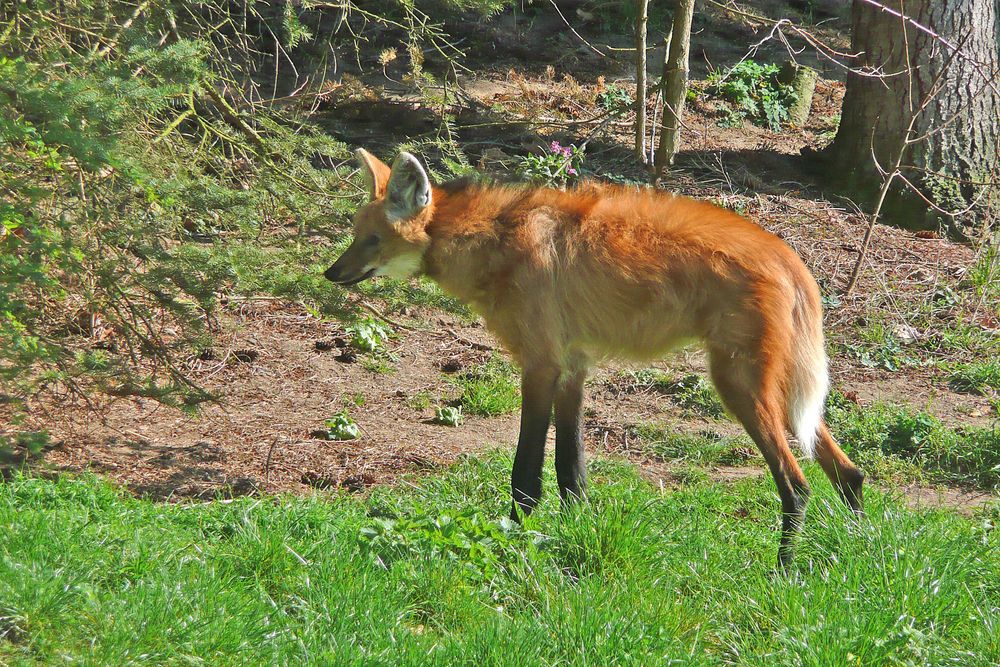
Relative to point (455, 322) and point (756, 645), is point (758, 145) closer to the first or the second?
point (455, 322)

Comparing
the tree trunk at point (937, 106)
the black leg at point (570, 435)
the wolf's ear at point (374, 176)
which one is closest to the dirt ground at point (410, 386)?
the tree trunk at point (937, 106)

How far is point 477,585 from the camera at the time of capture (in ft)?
10.4

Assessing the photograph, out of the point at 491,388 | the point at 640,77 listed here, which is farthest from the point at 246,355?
the point at 640,77

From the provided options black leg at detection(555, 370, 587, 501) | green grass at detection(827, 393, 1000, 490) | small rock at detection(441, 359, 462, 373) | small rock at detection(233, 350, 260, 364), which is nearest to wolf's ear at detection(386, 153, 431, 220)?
black leg at detection(555, 370, 587, 501)

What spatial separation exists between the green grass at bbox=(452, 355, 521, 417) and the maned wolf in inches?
47.1

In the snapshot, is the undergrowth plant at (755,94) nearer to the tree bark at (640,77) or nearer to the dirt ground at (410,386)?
the dirt ground at (410,386)

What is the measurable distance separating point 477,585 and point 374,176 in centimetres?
190

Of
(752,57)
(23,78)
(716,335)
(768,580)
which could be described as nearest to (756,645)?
(768,580)

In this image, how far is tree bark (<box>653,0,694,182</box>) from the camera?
22.0ft

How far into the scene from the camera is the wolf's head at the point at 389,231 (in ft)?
13.3

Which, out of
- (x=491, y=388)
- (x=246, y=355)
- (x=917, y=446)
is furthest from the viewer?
(x=246, y=355)

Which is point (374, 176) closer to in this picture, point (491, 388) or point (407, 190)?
point (407, 190)

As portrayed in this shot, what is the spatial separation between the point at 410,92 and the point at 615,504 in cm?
583

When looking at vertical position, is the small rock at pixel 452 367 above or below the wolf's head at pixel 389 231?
below
